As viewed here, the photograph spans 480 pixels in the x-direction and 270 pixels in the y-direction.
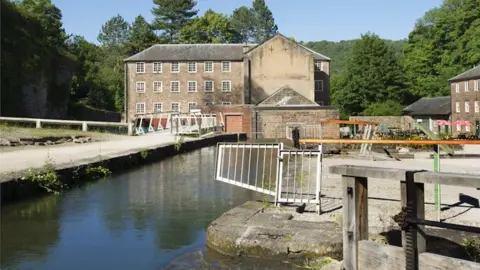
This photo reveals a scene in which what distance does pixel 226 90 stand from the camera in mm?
62344

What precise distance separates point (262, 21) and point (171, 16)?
2435cm

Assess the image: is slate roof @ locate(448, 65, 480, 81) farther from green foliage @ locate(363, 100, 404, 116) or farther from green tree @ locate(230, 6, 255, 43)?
green tree @ locate(230, 6, 255, 43)

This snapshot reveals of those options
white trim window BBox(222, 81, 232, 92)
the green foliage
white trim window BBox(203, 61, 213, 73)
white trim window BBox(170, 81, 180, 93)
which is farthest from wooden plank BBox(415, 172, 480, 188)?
white trim window BBox(170, 81, 180, 93)

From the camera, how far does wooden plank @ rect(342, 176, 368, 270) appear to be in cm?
503

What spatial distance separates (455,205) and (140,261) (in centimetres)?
487

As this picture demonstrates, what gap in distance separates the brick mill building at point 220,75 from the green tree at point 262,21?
47.1m

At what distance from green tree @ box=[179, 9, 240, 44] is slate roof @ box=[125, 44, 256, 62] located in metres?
23.9

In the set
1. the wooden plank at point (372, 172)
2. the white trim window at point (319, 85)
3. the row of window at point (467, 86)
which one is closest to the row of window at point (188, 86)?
the white trim window at point (319, 85)

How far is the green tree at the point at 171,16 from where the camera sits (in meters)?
92.4

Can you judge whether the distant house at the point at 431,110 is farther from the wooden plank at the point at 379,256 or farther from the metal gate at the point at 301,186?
the wooden plank at the point at 379,256

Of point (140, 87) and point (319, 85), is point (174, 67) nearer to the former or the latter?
point (140, 87)

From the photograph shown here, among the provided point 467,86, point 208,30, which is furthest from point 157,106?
point 467,86

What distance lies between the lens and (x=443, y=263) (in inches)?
169

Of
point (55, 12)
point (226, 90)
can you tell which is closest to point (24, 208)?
point (226, 90)
